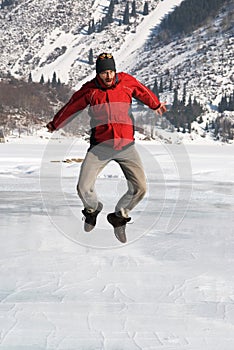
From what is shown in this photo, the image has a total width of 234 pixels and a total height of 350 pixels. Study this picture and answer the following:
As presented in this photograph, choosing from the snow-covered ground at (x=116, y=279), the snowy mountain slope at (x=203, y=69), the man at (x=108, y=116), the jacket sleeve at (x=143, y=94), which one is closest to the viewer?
the snow-covered ground at (x=116, y=279)

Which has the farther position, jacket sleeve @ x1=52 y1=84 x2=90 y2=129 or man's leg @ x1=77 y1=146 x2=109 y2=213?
man's leg @ x1=77 y1=146 x2=109 y2=213

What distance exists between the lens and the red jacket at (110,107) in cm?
679

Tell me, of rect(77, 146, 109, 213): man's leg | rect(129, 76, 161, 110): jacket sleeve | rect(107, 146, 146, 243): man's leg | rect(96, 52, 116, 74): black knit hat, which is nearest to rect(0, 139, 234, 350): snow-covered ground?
rect(107, 146, 146, 243): man's leg

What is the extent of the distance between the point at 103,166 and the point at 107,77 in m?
1.12

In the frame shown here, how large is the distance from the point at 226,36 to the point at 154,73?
92.0 ft

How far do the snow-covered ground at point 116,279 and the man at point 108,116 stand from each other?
113cm

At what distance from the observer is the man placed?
677cm

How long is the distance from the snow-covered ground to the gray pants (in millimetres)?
917

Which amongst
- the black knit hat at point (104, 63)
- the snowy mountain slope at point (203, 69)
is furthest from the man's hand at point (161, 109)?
the snowy mountain slope at point (203, 69)

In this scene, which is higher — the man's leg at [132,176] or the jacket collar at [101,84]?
the jacket collar at [101,84]

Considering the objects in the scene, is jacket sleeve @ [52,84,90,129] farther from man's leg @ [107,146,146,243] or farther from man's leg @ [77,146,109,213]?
man's leg @ [107,146,146,243]

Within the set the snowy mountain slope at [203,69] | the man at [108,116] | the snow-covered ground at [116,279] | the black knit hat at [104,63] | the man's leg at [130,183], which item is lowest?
the snowy mountain slope at [203,69]

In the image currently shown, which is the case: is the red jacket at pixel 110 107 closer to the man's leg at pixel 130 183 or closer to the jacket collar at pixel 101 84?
the jacket collar at pixel 101 84

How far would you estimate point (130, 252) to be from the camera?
8.45 m
